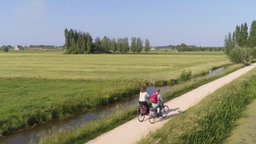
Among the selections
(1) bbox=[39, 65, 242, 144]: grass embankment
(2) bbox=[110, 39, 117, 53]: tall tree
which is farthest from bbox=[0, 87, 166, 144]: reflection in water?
(2) bbox=[110, 39, 117, 53]: tall tree

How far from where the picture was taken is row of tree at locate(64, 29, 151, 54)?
15238 cm

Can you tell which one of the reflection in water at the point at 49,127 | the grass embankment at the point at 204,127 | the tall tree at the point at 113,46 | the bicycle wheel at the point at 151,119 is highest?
the tall tree at the point at 113,46

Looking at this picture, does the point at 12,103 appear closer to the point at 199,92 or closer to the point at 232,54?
the point at 199,92

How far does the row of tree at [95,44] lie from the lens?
152m

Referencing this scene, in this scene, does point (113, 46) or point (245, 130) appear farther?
point (113, 46)

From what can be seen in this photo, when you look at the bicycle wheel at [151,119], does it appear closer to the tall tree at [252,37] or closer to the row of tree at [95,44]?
the tall tree at [252,37]

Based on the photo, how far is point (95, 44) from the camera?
160m

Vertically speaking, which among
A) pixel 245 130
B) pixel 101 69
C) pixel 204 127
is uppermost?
pixel 204 127

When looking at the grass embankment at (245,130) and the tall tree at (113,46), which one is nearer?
the grass embankment at (245,130)

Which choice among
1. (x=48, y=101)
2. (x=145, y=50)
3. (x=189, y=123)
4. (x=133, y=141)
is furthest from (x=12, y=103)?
(x=145, y=50)

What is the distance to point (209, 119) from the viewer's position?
1438 cm

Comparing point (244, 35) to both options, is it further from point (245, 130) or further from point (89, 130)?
point (89, 130)

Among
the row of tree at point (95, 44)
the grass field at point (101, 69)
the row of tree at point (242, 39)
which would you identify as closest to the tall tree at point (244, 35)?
the row of tree at point (242, 39)

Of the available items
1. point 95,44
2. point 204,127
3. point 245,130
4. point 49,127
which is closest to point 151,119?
point 204,127
